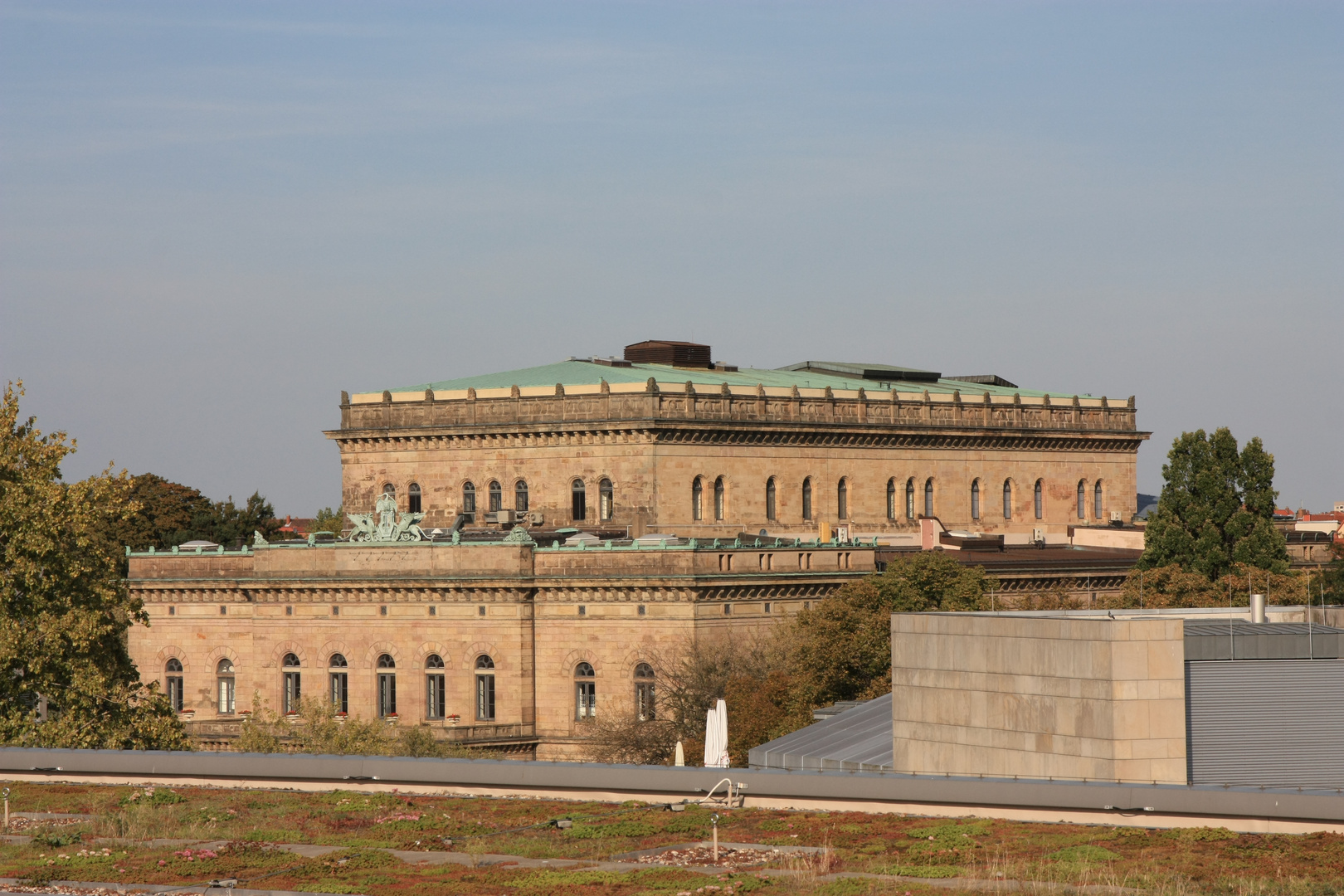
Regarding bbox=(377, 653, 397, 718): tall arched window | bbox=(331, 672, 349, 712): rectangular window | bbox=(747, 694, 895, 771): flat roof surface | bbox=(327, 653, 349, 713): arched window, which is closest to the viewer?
bbox=(747, 694, 895, 771): flat roof surface

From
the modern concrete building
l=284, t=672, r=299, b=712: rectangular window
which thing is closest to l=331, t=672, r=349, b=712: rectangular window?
l=284, t=672, r=299, b=712: rectangular window

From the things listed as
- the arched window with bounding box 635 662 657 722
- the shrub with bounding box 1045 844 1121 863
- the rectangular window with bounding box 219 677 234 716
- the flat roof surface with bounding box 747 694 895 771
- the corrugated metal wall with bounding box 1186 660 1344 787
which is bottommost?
the rectangular window with bounding box 219 677 234 716

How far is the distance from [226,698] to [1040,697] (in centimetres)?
6431

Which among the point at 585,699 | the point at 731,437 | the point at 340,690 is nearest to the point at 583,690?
the point at 585,699

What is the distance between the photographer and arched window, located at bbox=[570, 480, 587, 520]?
4685 inches

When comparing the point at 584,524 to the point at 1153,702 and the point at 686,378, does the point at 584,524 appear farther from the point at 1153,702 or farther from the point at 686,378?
the point at 1153,702

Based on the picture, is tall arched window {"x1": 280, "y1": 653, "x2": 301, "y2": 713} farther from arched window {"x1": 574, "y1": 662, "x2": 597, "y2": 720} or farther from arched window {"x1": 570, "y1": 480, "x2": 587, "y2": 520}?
arched window {"x1": 570, "y1": 480, "x2": 587, "y2": 520}

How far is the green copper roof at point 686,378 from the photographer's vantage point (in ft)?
418

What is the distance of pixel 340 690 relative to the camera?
107312 mm

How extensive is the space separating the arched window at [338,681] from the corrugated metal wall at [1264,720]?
5968 centimetres

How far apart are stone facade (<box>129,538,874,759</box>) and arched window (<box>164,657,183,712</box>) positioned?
0.54 metres

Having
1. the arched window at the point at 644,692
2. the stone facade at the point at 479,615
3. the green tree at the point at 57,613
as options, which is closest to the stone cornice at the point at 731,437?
the stone facade at the point at 479,615

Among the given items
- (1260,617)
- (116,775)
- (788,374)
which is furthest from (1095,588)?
(116,775)

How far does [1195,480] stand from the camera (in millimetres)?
123062
